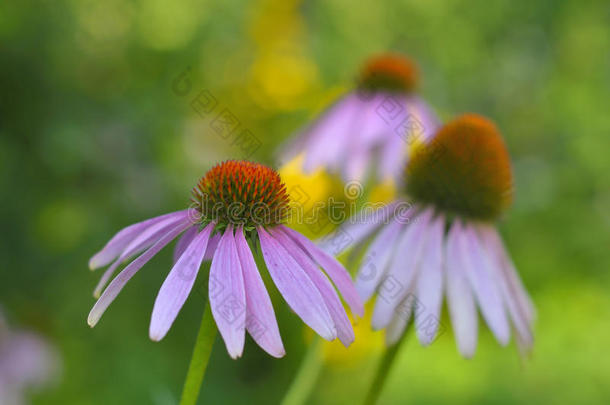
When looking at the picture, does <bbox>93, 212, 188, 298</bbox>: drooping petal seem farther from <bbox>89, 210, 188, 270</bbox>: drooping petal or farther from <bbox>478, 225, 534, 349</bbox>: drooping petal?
<bbox>478, 225, 534, 349</bbox>: drooping petal

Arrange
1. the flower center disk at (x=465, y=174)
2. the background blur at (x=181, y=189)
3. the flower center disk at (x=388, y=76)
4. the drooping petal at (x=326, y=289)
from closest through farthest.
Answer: the drooping petal at (x=326, y=289) < the flower center disk at (x=465, y=174) < the flower center disk at (x=388, y=76) < the background blur at (x=181, y=189)

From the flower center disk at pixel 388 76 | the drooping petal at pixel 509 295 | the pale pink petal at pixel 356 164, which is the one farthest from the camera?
the flower center disk at pixel 388 76

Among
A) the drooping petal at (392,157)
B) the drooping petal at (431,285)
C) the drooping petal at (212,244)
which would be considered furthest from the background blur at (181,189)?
the drooping petal at (212,244)

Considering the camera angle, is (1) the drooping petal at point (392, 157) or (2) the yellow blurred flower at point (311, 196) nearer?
(1) the drooping petal at point (392, 157)

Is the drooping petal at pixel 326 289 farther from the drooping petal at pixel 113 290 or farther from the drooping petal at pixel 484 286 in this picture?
the drooping petal at pixel 484 286

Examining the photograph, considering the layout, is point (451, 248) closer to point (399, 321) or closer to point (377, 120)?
point (399, 321)

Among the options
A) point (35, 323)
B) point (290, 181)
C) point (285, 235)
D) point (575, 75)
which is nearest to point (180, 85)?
point (290, 181)

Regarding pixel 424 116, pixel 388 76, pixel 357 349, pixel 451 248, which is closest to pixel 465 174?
pixel 451 248
